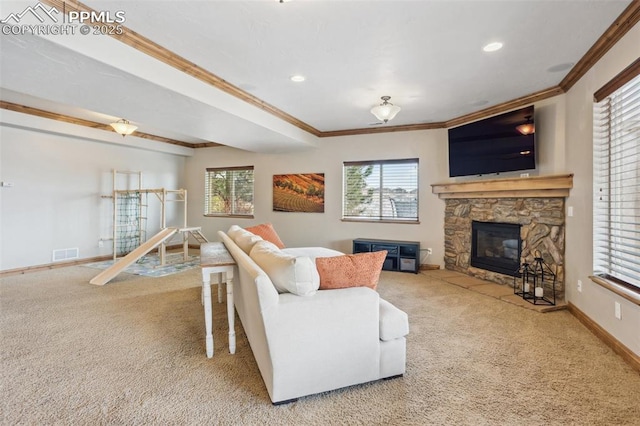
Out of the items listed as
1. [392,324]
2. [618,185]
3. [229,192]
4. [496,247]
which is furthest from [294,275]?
[229,192]

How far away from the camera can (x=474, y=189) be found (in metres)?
4.89

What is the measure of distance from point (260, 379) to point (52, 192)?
5.81 meters

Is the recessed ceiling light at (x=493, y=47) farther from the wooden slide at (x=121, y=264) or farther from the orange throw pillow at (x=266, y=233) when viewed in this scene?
the wooden slide at (x=121, y=264)

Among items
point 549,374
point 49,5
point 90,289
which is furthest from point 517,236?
point 90,289

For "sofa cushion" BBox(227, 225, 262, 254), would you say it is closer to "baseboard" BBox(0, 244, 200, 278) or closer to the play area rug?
the play area rug

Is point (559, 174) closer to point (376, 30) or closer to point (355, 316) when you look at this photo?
point (376, 30)

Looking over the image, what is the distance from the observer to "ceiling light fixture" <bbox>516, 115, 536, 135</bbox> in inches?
163

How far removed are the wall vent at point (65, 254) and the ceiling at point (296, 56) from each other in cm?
271

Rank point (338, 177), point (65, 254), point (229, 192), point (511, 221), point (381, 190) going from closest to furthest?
1. point (511, 221)
2. point (65, 254)
3. point (381, 190)
4. point (338, 177)
5. point (229, 192)

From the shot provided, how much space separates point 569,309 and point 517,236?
3.82ft

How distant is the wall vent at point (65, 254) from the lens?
18.8 feet

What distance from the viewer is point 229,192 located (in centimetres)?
772

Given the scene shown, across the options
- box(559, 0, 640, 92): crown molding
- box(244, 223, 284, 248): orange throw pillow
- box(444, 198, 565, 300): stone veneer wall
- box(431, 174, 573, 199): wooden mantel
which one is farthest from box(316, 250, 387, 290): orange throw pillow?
box(444, 198, 565, 300): stone veneer wall

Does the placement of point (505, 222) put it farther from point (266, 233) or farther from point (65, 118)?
point (65, 118)
